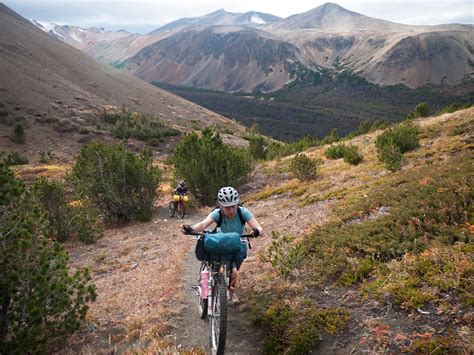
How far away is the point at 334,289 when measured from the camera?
7676mm

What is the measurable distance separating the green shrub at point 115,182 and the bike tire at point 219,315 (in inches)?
569

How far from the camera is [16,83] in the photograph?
76062 millimetres

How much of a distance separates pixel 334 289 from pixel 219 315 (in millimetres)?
2755

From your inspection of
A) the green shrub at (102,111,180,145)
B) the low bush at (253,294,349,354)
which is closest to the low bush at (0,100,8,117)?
the green shrub at (102,111,180,145)

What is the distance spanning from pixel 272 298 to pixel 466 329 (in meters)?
3.49

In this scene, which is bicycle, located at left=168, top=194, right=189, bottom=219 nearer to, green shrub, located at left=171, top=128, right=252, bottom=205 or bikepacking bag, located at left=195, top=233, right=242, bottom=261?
green shrub, located at left=171, top=128, right=252, bottom=205

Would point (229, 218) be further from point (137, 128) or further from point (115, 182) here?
point (137, 128)

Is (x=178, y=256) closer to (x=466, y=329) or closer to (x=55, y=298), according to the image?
(x=55, y=298)

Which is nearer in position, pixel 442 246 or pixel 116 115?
pixel 442 246

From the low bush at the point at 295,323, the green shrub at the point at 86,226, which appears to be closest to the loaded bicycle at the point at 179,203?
the green shrub at the point at 86,226

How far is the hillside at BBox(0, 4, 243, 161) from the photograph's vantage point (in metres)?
61.4

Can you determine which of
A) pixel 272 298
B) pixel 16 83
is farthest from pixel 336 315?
pixel 16 83

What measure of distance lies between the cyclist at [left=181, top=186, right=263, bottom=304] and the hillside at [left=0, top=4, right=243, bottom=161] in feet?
167

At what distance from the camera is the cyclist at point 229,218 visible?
7039mm
